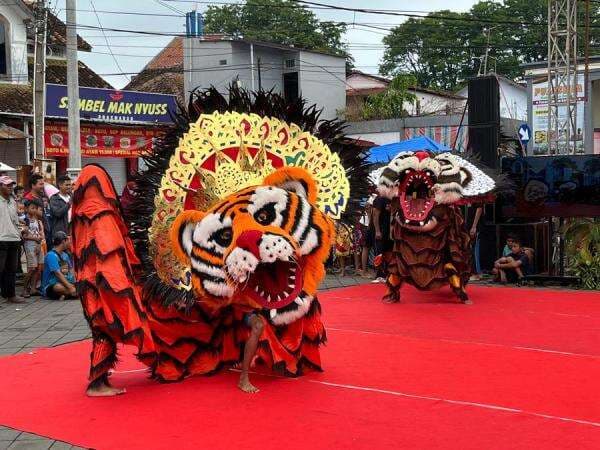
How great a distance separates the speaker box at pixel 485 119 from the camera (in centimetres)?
1201

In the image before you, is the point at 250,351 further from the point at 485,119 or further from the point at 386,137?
the point at 386,137

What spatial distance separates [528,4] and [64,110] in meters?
30.1

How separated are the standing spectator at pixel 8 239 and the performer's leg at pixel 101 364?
15.6ft

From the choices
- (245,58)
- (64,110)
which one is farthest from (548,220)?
(245,58)

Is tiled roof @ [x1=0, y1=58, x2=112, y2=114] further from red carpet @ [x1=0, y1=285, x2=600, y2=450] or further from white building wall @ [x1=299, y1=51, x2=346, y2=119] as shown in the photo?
red carpet @ [x1=0, y1=285, x2=600, y2=450]

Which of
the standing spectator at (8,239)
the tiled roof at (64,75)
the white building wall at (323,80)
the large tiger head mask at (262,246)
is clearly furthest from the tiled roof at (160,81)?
the large tiger head mask at (262,246)

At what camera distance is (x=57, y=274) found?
9.46m

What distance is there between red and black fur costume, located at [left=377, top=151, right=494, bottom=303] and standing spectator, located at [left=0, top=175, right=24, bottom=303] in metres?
4.14

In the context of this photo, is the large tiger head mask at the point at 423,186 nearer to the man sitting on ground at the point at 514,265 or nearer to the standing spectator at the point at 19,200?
the man sitting on ground at the point at 514,265

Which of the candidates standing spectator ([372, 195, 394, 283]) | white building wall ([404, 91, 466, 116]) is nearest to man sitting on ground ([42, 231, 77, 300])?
standing spectator ([372, 195, 394, 283])

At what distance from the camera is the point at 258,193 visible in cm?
494

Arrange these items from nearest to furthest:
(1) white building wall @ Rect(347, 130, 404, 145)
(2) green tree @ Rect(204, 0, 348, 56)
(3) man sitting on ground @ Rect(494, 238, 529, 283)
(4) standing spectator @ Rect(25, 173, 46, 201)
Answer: (4) standing spectator @ Rect(25, 173, 46, 201), (3) man sitting on ground @ Rect(494, 238, 529, 283), (1) white building wall @ Rect(347, 130, 404, 145), (2) green tree @ Rect(204, 0, 348, 56)

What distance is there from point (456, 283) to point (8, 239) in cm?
501

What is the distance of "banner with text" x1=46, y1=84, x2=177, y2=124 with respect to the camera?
1931 centimetres
